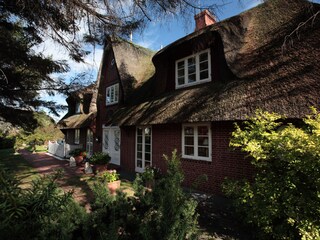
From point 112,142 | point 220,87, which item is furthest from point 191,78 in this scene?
point 112,142

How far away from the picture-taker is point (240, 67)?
718cm

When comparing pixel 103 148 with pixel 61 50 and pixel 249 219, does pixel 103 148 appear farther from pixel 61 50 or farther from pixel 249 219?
pixel 249 219

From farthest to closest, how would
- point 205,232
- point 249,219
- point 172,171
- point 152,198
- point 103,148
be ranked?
point 103,148
point 205,232
point 249,219
point 172,171
point 152,198

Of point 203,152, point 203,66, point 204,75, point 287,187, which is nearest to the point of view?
point 287,187

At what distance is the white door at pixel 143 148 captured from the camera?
33.9 ft

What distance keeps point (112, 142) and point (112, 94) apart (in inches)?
138

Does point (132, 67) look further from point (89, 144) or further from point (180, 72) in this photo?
point (89, 144)

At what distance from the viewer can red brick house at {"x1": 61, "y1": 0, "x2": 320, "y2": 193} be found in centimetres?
562

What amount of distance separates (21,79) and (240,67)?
7211 mm

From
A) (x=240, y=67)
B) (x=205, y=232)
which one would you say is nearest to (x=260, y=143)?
(x=205, y=232)

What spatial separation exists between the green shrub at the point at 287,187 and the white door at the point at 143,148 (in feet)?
21.6

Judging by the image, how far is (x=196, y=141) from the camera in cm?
791

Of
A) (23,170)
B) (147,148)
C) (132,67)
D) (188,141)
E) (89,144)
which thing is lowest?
(23,170)

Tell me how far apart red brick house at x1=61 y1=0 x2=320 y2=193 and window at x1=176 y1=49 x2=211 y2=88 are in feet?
0.14
